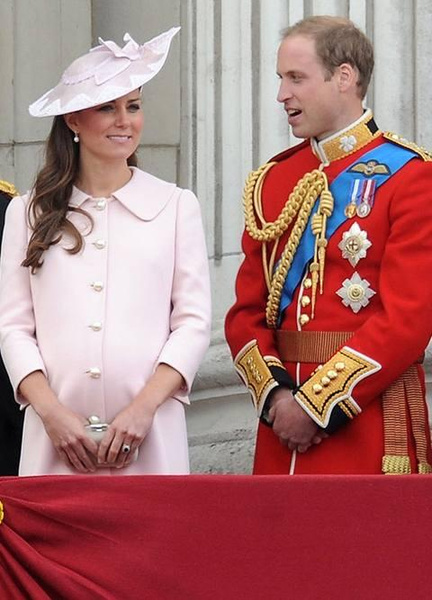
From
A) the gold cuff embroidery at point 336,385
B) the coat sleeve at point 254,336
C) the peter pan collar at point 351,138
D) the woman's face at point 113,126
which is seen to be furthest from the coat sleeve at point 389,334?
the woman's face at point 113,126

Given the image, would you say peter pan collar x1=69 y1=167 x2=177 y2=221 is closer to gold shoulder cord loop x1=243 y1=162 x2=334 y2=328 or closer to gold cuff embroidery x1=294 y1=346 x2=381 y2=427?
gold shoulder cord loop x1=243 y1=162 x2=334 y2=328

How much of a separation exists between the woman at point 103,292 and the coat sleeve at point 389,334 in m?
0.32

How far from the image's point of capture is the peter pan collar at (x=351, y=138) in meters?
4.63

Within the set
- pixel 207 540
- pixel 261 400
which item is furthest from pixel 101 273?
pixel 207 540

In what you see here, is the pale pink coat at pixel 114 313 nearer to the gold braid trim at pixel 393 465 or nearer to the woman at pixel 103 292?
the woman at pixel 103 292

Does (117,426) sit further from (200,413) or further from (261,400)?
(200,413)

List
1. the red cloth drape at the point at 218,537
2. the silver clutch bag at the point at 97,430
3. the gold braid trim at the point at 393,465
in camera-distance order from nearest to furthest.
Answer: the red cloth drape at the point at 218,537, the silver clutch bag at the point at 97,430, the gold braid trim at the point at 393,465

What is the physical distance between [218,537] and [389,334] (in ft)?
2.97

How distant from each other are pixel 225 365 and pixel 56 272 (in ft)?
5.23

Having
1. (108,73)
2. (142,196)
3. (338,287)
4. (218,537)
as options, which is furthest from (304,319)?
(218,537)

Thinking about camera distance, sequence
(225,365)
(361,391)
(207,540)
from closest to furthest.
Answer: (207,540), (361,391), (225,365)

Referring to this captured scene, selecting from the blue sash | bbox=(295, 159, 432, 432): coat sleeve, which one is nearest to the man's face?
the blue sash

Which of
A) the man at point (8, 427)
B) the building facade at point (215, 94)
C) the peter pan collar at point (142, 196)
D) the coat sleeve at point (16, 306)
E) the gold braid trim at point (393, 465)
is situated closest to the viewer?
the coat sleeve at point (16, 306)

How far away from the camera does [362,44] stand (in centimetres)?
465
